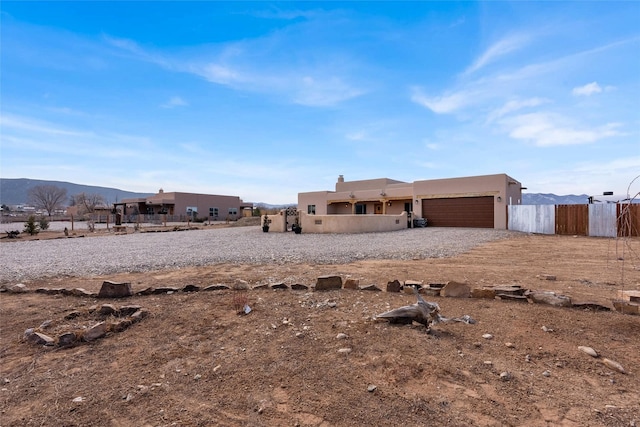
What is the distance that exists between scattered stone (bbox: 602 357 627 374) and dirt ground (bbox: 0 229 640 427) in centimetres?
5

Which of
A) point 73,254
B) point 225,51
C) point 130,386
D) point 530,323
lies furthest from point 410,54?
point 73,254

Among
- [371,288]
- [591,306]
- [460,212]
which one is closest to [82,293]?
[371,288]

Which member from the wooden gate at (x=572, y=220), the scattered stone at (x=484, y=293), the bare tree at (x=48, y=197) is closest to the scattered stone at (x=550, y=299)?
the scattered stone at (x=484, y=293)

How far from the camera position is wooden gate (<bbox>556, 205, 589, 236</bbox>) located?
1665 centimetres

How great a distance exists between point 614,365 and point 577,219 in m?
18.1

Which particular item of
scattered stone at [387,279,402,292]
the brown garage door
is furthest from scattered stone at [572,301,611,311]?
the brown garage door

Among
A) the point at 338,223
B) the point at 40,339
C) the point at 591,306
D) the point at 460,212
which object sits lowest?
the point at 40,339

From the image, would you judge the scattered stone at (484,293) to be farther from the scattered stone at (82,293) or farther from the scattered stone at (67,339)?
the scattered stone at (82,293)

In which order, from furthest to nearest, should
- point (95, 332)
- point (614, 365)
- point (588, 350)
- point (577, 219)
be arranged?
point (577, 219) → point (95, 332) → point (588, 350) → point (614, 365)

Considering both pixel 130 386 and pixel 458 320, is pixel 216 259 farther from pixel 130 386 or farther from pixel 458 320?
pixel 458 320

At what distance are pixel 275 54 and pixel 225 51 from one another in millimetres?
2044

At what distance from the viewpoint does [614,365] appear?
2.88 m

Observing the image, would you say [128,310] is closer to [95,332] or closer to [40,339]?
[95,332]

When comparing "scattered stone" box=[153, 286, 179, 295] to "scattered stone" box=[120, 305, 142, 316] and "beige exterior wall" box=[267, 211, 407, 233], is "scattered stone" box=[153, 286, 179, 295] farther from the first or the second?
"beige exterior wall" box=[267, 211, 407, 233]
